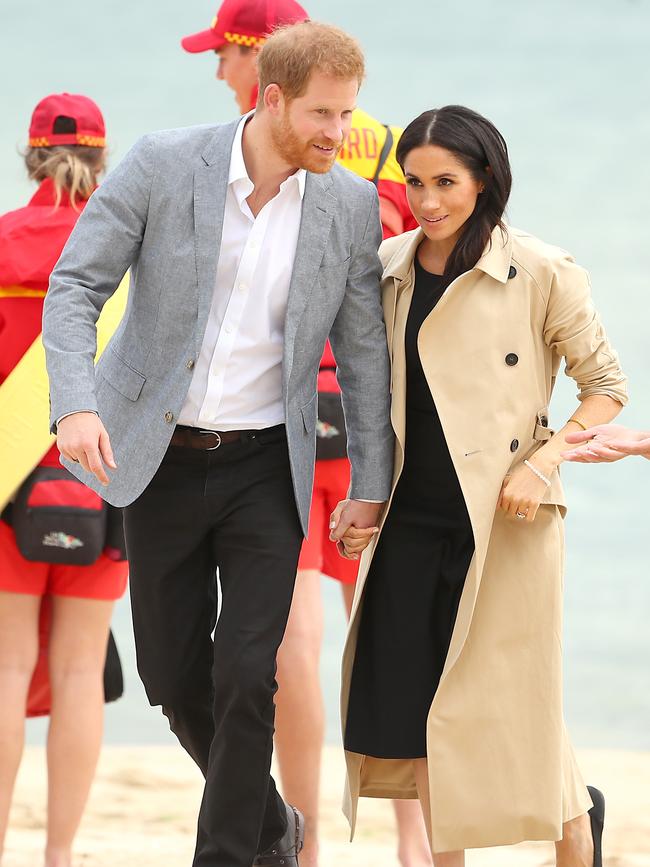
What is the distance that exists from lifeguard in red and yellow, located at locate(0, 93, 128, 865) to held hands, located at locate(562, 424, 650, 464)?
1.43 meters

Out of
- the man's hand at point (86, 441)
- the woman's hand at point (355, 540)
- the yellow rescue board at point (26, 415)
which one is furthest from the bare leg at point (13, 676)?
the man's hand at point (86, 441)

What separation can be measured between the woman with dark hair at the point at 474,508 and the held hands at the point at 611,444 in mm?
209

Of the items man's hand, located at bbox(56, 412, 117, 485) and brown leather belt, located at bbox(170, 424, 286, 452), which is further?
brown leather belt, located at bbox(170, 424, 286, 452)

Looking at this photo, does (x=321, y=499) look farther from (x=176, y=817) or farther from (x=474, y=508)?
(x=176, y=817)

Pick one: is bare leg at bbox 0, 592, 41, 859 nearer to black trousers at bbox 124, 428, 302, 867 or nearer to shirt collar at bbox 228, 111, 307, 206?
black trousers at bbox 124, 428, 302, 867

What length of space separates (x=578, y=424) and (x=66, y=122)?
1.59 meters

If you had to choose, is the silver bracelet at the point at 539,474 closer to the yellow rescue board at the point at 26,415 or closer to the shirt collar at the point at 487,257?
the shirt collar at the point at 487,257

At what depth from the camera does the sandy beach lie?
4211 millimetres

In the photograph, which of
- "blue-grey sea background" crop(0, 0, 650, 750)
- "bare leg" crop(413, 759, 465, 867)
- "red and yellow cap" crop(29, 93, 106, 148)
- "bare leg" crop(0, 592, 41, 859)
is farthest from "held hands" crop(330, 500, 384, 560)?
"blue-grey sea background" crop(0, 0, 650, 750)

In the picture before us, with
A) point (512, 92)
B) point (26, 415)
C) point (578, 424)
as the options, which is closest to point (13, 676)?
point (26, 415)

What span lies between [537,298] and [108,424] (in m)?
0.85

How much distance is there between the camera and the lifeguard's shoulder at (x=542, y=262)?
2.88 meters

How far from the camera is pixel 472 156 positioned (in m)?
2.85

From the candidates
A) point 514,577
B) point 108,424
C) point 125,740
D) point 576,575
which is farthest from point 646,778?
point 576,575
